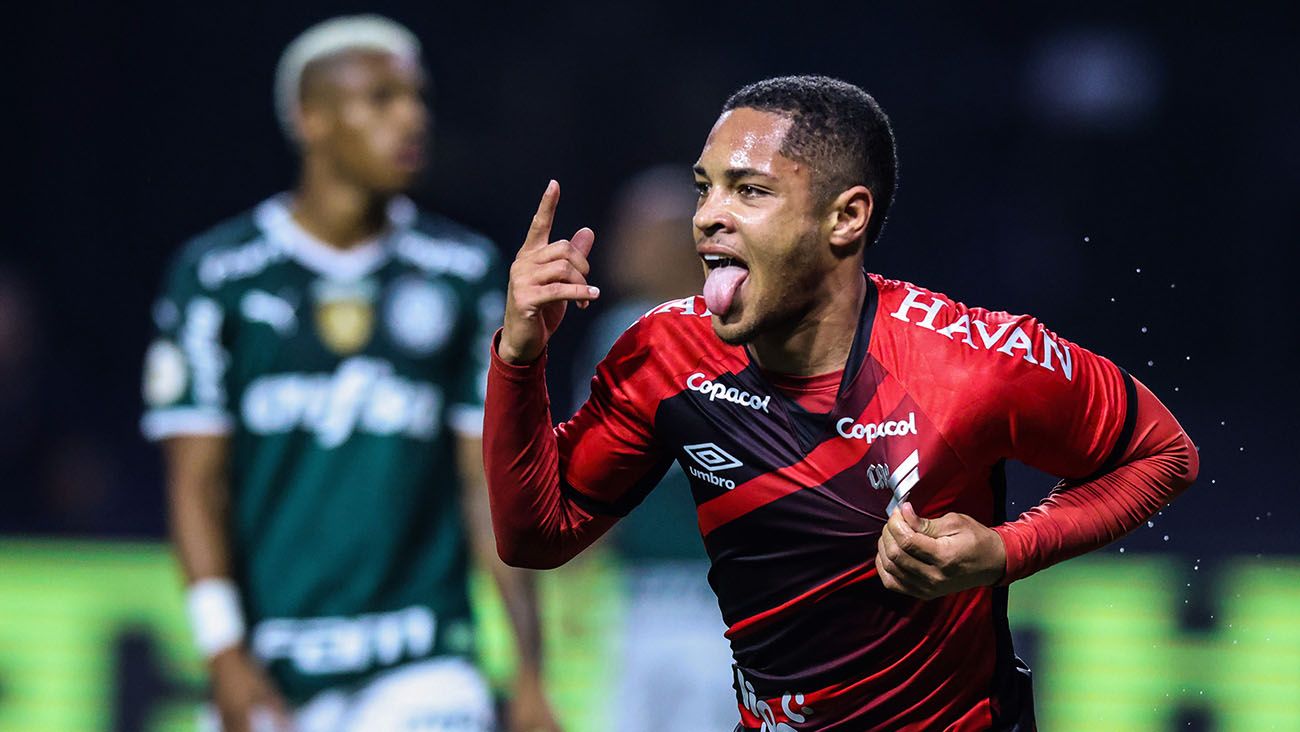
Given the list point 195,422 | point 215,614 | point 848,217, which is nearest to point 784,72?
point 195,422

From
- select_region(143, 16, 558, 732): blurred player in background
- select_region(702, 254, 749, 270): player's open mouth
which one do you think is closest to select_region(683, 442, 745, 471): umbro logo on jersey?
select_region(702, 254, 749, 270): player's open mouth

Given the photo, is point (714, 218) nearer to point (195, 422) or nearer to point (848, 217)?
point (848, 217)

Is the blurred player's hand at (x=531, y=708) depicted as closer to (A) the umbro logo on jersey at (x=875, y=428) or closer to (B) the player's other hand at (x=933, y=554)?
(A) the umbro logo on jersey at (x=875, y=428)

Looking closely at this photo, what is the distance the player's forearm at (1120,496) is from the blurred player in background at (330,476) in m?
2.46

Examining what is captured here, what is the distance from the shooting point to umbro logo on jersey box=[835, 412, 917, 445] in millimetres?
3100

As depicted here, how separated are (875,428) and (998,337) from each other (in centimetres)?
28

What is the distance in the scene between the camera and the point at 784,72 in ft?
27.0

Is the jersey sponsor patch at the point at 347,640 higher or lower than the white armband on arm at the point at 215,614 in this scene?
lower

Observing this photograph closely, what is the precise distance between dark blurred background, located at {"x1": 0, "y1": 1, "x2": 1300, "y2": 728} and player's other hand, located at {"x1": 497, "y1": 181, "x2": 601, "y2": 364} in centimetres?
479

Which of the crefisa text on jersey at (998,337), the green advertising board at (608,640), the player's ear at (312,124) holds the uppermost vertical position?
the player's ear at (312,124)

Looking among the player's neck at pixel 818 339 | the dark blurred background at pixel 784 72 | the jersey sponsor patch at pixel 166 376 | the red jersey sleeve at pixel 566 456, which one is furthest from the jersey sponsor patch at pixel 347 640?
the dark blurred background at pixel 784 72

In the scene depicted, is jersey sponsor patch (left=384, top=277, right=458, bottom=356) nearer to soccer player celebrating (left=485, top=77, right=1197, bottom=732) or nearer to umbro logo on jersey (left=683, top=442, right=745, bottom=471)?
soccer player celebrating (left=485, top=77, right=1197, bottom=732)

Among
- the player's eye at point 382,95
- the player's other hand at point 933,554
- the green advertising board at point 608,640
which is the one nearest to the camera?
the player's other hand at point 933,554

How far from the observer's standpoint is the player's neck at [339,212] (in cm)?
545
